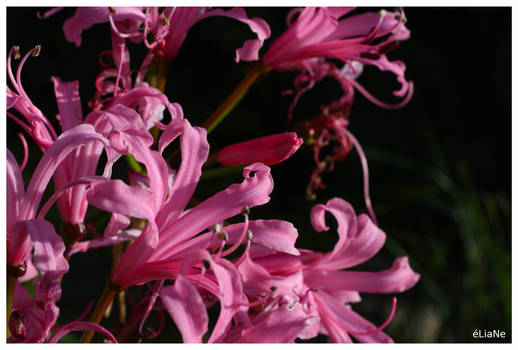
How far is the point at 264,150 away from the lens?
48cm

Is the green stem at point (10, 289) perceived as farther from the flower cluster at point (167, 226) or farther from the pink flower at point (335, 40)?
the pink flower at point (335, 40)

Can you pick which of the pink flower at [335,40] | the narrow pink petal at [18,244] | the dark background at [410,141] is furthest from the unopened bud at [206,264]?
the dark background at [410,141]

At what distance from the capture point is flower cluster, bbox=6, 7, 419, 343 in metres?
0.39

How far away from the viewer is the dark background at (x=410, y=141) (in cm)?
152

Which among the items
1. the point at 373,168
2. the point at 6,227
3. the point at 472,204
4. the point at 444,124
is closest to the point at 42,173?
the point at 6,227

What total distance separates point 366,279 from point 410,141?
1.69 meters

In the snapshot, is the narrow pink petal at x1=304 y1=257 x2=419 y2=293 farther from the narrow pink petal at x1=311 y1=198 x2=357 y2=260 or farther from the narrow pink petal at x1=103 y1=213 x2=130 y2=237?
the narrow pink petal at x1=103 y1=213 x2=130 y2=237

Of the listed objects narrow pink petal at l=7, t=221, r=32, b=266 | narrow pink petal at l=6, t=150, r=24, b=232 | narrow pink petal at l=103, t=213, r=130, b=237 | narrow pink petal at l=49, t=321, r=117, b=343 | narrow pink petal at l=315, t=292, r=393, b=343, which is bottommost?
narrow pink petal at l=315, t=292, r=393, b=343

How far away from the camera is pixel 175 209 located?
423 mm

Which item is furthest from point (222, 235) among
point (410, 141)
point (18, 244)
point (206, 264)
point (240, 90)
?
point (410, 141)

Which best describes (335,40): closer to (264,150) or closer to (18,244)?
(264,150)

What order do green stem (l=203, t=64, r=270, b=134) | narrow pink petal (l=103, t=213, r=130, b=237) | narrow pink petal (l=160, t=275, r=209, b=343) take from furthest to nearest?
green stem (l=203, t=64, r=270, b=134) → narrow pink petal (l=103, t=213, r=130, b=237) → narrow pink petal (l=160, t=275, r=209, b=343)

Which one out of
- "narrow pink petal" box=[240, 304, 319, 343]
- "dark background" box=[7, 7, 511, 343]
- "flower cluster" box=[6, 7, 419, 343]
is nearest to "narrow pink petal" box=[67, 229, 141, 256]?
"flower cluster" box=[6, 7, 419, 343]

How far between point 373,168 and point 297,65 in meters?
1.51
